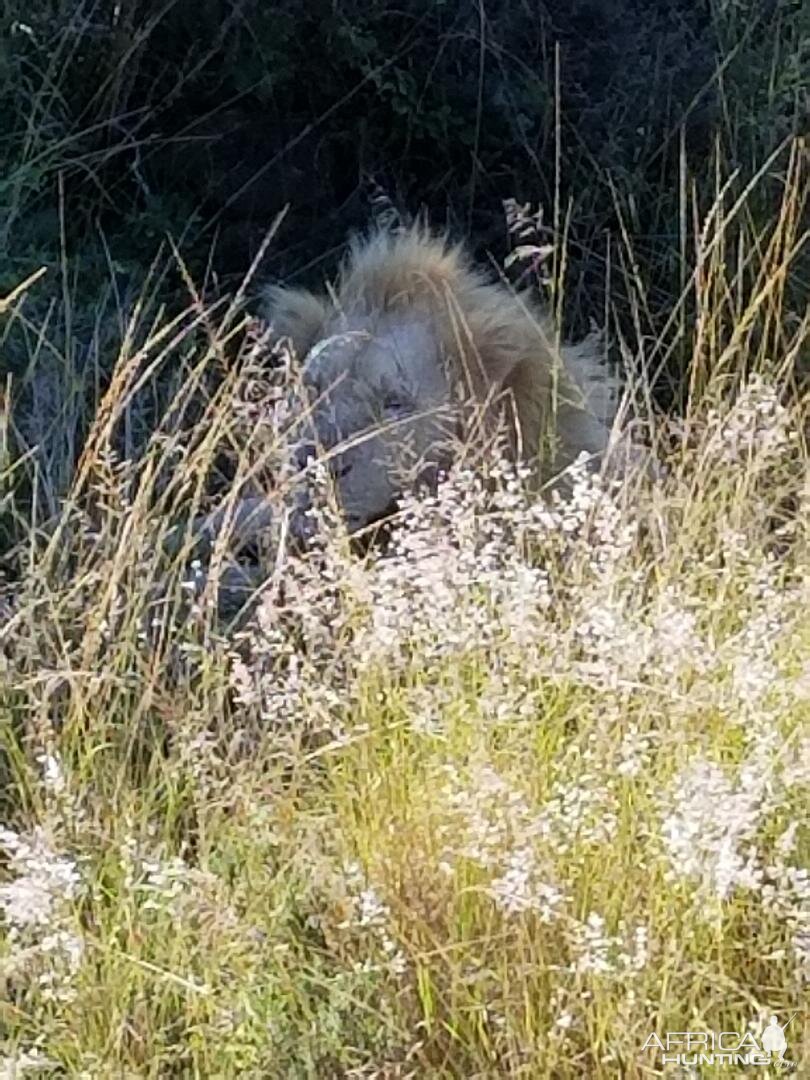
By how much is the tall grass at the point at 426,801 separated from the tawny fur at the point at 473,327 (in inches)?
36.4

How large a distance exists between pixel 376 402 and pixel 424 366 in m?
0.15

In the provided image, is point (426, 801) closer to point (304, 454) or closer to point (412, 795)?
point (412, 795)

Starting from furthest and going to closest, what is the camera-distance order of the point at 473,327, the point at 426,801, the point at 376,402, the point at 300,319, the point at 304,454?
the point at 300,319
the point at 473,327
the point at 376,402
the point at 304,454
the point at 426,801

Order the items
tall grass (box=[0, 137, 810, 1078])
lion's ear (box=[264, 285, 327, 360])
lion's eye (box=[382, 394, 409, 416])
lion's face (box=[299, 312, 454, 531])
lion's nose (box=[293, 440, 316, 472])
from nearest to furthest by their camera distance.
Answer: tall grass (box=[0, 137, 810, 1078]) < lion's nose (box=[293, 440, 316, 472]) < lion's face (box=[299, 312, 454, 531]) < lion's eye (box=[382, 394, 409, 416]) < lion's ear (box=[264, 285, 327, 360])

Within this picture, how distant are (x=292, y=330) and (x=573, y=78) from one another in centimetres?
153

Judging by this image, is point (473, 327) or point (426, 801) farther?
point (473, 327)

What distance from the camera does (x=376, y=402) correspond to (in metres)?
3.66

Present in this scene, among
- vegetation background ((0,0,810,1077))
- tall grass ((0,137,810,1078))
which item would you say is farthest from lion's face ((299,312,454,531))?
tall grass ((0,137,810,1078))

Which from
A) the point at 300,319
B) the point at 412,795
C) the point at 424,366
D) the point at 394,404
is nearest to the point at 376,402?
the point at 394,404

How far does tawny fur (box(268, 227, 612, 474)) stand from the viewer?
3797 mm

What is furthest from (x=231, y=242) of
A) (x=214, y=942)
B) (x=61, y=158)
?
(x=214, y=942)

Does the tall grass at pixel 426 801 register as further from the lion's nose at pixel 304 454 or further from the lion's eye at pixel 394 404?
the lion's eye at pixel 394 404

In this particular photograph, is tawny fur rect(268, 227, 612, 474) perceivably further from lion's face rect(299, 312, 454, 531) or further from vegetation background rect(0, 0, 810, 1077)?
vegetation background rect(0, 0, 810, 1077)

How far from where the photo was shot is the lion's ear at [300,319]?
392cm
